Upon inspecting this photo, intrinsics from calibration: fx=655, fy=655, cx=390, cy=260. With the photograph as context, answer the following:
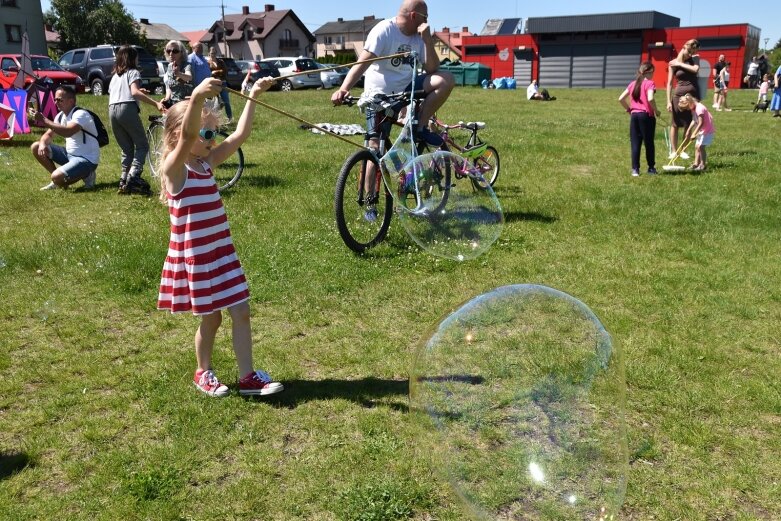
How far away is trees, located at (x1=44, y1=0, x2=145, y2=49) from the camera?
60.1 meters

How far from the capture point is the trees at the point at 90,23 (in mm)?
60094

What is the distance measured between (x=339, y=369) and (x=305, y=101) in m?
22.4

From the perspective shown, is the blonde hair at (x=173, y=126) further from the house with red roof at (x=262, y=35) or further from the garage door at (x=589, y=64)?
the house with red roof at (x=262, y=35)

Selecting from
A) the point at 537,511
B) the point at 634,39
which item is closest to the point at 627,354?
the point at 537,511

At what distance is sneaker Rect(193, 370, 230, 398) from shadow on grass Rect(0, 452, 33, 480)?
0.95m

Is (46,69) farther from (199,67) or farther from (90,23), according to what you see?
(90,23)

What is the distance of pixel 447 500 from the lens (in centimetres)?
300

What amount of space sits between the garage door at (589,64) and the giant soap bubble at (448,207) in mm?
49271

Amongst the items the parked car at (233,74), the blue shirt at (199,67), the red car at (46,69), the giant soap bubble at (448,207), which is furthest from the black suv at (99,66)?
the giant soap bubble at (448,207)

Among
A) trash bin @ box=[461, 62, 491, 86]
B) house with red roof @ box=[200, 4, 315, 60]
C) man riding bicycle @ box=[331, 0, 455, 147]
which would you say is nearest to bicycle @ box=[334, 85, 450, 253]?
man riding bicycle @ box=[331, 0, 455, 147]

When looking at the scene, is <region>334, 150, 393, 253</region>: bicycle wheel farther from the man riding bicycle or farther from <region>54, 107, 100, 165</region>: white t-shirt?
<region>54, 107, 100, 165</region>: white t-shirt

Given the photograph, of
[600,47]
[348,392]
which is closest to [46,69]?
[348,392]

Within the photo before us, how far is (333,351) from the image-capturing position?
4441 millimetres

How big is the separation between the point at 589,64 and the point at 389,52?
5076 centimetres
